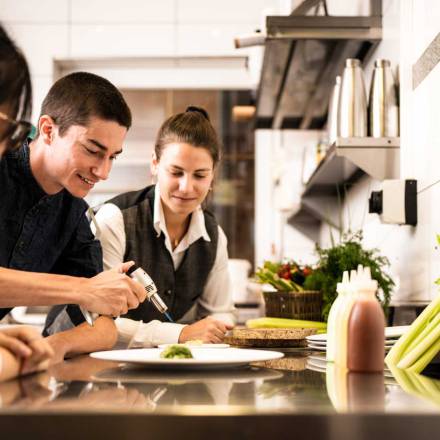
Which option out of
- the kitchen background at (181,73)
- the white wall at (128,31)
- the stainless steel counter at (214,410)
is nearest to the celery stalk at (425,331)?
the stainless steel counter at (214,410)

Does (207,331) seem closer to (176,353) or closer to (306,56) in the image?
(176,353)

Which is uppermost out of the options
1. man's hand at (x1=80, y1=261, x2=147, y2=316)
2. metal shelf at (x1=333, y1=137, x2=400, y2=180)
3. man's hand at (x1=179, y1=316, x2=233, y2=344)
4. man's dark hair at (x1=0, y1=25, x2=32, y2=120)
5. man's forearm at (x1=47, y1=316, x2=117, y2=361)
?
metal shelf at (x1=333, y1=137, x2=400, y2=180)

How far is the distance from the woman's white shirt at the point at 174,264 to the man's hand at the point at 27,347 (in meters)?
1.05

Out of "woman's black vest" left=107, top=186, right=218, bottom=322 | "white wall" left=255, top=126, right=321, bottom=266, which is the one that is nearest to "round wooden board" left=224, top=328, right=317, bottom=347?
"woman's black vest" left=107, top=186, right=218, bottom=322

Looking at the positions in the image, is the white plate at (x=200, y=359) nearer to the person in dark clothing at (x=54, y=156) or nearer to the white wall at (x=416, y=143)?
the person in dark clothing at (x=54, y=156)

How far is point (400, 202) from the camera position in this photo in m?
2.28

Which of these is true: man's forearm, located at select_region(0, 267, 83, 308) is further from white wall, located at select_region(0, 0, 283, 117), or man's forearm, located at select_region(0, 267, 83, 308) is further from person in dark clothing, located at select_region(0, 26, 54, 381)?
white wall, located at select_region(0, 0, 283, 117)

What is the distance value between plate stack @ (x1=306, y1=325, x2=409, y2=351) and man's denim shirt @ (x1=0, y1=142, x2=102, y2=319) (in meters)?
0.68

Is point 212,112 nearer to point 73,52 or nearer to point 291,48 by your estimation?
point 73,52

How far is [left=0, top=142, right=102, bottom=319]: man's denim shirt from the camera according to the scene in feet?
6.21

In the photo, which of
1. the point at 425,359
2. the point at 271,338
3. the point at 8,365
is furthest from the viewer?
the point at 271,338

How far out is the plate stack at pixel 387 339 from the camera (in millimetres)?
1441

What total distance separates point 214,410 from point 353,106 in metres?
2.05

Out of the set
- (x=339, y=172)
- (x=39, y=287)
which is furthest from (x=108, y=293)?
(x=339, y=172)
